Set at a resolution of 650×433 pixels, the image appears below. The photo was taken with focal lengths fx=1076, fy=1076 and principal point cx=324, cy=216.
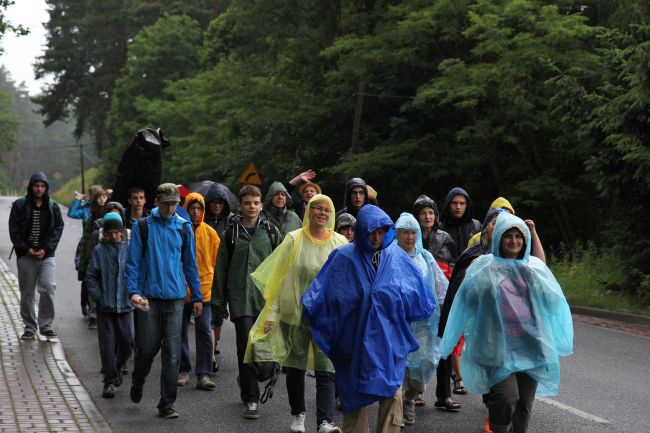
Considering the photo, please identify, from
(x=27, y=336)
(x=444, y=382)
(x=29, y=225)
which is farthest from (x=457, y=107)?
(x=444, y=382)

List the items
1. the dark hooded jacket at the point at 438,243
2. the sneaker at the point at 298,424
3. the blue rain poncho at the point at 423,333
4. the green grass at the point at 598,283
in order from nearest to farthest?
the sneaker at the point at 298,424 < the blue rain poncho at the point at 423,333 < the dark hooded jacket at the point at 438,243 < the green grass at the point at 598,283

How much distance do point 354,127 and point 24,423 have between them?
24.4 m

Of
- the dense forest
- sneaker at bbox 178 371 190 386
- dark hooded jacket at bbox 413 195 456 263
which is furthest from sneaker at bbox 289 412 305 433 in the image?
the dense forest

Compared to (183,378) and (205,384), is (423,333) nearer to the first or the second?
(205,384)

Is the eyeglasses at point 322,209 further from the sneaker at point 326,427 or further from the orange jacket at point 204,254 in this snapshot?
the orange jacket at point 204,254

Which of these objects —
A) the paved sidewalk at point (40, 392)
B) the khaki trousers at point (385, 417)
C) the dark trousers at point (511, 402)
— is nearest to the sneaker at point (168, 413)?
the paved sidewalk at point (40, 392)

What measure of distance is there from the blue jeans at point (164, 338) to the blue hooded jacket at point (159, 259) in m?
0.11

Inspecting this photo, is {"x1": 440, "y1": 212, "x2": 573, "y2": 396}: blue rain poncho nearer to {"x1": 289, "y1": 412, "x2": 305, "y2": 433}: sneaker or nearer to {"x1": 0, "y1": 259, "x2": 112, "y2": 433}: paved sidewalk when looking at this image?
{"x1": 289, "y1": 412, "x2": 305, "y2": 433}: sneaker

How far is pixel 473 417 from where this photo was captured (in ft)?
29.0

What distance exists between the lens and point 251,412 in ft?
29.1

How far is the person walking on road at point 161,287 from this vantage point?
872cm

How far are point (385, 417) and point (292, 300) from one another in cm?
160

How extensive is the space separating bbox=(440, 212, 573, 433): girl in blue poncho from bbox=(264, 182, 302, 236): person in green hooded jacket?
2998mm

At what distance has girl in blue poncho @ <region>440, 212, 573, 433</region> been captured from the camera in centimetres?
685
